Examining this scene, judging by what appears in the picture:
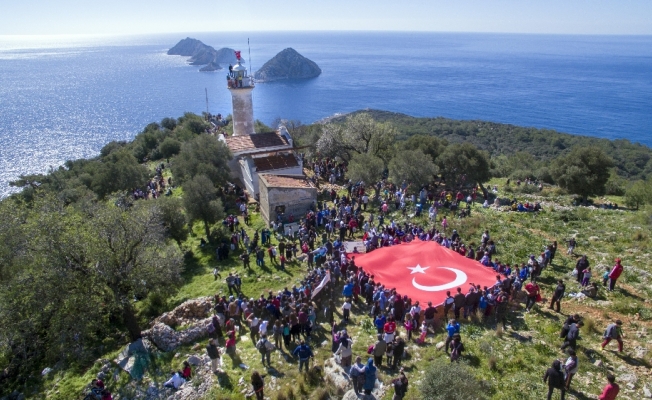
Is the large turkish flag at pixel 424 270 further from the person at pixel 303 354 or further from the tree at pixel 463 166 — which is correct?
the tree at pixel 463 166

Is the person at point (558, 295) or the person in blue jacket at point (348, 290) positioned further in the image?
the person in blue jacket at point (348, 290)

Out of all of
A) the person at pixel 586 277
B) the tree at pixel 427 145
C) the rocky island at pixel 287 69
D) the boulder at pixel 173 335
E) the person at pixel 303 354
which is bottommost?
the boulder at pixel 173 335

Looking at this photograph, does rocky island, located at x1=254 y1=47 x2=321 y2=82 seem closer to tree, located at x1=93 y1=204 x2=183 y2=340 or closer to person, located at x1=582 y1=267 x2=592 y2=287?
tree, located at x1=93 y1=204 x2=183 y2=340

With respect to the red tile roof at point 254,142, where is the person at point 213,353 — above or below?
below

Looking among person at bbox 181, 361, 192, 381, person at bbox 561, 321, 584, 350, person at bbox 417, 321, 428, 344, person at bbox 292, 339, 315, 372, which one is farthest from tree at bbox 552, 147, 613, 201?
person at bbox 181, 361, 192, 381

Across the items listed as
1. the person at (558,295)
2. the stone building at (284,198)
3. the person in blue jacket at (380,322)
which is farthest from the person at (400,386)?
the stone building at (284,198)

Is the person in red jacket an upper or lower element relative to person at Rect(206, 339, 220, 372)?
upper

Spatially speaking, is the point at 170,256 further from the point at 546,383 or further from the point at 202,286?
the point at 546,383

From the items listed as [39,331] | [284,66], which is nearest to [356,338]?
[39,331]
